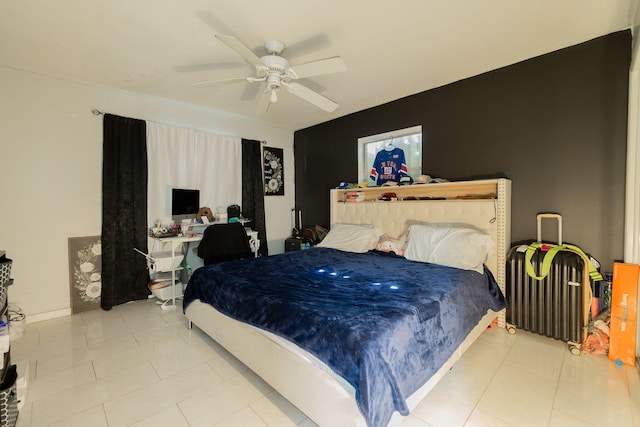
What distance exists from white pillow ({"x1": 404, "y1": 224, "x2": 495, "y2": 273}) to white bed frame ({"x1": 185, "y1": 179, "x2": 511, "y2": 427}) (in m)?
0.20

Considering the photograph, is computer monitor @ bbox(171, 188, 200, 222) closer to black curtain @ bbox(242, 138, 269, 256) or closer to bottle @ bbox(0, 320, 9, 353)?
black curtain @ bbox(242, 138, 269, 256)

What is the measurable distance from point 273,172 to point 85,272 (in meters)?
2.87

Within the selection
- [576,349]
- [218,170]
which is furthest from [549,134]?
[218,170]

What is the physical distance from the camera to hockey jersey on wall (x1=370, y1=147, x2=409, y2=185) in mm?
3604

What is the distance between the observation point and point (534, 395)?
68.2 inches

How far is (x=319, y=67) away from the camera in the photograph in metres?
1.99

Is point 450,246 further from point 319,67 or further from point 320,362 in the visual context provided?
point 319,67

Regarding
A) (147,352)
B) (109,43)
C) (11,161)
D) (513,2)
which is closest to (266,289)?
(147,352)

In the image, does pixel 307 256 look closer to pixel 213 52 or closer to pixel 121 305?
pixel 213 52

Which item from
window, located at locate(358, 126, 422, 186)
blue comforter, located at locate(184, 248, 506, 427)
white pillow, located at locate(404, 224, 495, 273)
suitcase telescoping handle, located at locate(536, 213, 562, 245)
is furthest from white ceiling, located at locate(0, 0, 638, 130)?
blue comforter, located at locate(184, 248, 506, 427)

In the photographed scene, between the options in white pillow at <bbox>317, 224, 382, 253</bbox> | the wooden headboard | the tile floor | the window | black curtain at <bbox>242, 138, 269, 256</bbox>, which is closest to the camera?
the tile floor

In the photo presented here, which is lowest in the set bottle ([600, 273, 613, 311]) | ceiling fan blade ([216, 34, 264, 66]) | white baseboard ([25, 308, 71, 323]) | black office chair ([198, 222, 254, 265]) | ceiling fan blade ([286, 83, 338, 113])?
white baseboard ([25, 308, 71, 323])

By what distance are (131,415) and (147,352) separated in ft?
2.48

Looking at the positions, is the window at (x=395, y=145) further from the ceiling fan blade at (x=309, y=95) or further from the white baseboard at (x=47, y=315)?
the white baseboard at (x=47, y=315)
